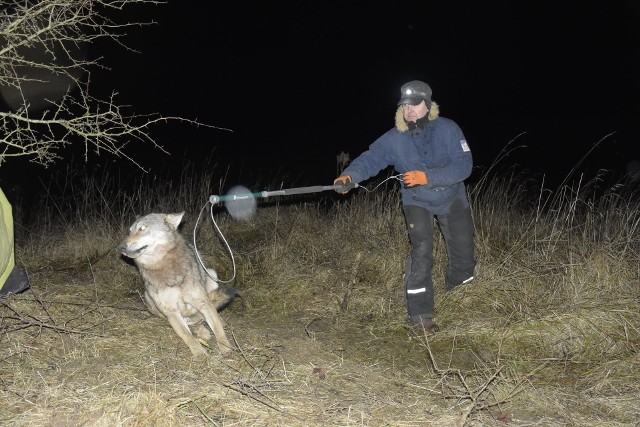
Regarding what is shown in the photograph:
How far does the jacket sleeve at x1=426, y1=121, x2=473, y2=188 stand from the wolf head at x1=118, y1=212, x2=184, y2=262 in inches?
96.5

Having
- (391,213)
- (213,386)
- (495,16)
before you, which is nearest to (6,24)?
(213,386)

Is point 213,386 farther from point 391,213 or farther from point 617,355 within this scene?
point 391,213

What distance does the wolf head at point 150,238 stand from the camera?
15.5 feet

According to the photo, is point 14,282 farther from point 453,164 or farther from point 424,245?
point 453,164

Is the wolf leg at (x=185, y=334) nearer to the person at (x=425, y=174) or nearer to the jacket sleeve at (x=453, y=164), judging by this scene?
the person at (x=425, y=174)

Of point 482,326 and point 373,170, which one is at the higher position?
point 373,170

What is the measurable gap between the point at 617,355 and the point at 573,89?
1303 inches

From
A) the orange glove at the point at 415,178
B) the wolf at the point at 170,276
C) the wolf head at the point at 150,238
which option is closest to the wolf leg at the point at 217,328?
the wolf at the point at 170,276

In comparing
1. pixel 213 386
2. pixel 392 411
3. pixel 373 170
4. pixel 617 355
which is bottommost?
pixel 617 355

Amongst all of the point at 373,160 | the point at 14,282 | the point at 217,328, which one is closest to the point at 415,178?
the point at 373,160

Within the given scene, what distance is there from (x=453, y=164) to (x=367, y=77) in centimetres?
3511

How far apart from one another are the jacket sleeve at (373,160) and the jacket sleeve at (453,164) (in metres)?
0.51

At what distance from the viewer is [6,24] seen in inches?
157

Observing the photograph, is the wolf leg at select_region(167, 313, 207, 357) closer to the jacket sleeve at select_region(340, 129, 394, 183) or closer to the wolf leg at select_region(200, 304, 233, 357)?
the wolf leg at select_region(200, 304, 233, 357)
